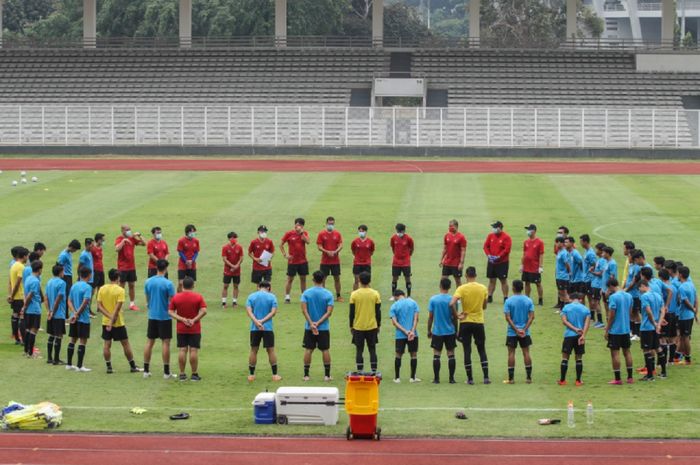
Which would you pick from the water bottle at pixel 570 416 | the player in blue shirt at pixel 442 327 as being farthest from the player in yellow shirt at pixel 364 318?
the water bottle at pixel 570 416

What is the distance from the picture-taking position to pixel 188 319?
822 inches

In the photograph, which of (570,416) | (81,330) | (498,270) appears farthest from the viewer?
(498,270)

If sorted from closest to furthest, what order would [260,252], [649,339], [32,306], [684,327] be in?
[649,339], [684,327], [32,306], [260,252]

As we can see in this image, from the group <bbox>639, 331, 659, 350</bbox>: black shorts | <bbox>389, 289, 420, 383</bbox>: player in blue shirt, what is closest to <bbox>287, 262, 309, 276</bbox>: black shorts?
<bbox>389, 289, 420, 383</bbox>: player in blue shirt

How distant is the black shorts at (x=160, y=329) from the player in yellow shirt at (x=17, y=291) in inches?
136

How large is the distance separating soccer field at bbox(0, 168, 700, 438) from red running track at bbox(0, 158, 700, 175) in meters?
2.42

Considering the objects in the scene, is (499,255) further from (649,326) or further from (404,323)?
(404,323)

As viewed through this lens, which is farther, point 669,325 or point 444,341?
point 669,325

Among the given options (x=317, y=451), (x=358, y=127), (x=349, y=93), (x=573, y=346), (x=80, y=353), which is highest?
(x=349, y=93)

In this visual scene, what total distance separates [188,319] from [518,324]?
16.7 ft

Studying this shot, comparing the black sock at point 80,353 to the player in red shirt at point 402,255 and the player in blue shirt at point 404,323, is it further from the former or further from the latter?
the player in red shirt at point 402,255

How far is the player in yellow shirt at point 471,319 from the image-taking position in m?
21.0

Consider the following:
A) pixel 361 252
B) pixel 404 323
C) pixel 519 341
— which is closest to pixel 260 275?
pixel 361 252

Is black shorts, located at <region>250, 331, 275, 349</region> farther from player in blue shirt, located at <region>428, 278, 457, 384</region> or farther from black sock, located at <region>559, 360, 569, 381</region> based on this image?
black sock, located at <region>559, 360, 569, 381</region>
